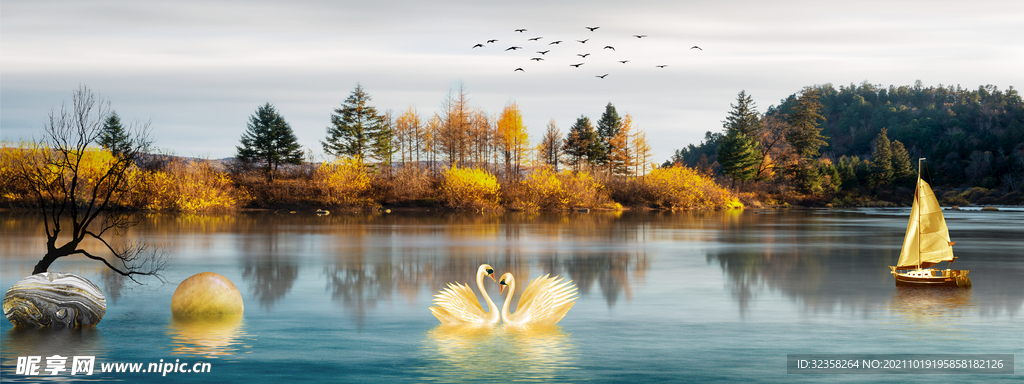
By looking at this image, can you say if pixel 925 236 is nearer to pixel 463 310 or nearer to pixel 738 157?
pixel 463 310

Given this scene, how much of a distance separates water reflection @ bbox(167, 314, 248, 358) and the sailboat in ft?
36.4

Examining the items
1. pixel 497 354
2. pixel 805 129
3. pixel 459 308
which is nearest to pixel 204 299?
pixel 459 308

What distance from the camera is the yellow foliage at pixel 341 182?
56.5 metres

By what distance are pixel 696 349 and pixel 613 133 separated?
229ft

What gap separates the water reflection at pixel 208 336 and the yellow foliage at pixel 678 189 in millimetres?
52933

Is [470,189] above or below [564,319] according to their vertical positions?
above

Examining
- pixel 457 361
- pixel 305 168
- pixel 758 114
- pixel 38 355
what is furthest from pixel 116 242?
pixel 758 114

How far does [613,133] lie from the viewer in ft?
255

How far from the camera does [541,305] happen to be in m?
10.0

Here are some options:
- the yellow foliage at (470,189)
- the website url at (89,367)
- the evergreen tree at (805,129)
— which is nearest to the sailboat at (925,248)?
the website url at (89,367)

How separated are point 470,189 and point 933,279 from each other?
4330cm

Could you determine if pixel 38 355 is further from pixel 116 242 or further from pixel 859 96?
pixel 859 96

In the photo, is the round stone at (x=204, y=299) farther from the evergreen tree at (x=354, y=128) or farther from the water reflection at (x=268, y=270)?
the evergreen tree at (x=354, y=128)

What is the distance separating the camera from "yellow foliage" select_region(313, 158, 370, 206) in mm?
56500
